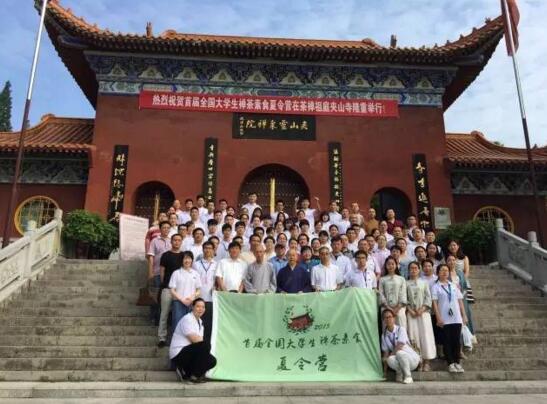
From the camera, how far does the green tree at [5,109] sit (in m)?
36.8

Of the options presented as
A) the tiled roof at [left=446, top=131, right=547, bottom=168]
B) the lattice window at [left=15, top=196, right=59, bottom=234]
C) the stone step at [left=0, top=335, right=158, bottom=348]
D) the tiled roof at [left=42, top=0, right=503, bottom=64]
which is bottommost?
the stone step at [left=0, top=335, right=158, bottom=348]

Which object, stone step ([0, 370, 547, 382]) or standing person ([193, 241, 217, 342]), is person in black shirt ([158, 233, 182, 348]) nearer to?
standing person ([193, 241, 217, 342])

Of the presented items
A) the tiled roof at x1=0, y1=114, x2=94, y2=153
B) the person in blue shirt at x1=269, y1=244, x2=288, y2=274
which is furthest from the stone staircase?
the tiled roof at x1=0, y1=114, x2=94, y2=153

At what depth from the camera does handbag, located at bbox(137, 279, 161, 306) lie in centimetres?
687

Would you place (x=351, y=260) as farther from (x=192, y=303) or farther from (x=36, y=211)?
(x=36, y=211)

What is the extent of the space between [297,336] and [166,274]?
188 centimetres

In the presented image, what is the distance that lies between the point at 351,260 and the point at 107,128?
8243 mm

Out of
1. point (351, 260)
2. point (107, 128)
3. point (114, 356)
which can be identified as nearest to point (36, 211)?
point (107, 128)

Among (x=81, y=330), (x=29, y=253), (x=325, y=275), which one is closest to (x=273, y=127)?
(x=29, y=253)

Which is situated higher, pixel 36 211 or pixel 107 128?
pixel 107 128

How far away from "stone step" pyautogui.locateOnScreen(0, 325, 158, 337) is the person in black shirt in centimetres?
57

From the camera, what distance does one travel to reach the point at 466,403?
4.54m

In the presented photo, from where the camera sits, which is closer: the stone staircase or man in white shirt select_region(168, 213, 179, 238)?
the stone staircase

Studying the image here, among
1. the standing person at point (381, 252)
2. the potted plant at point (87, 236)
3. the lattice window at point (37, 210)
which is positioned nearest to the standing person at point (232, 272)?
the standing person at point (381, 252)
